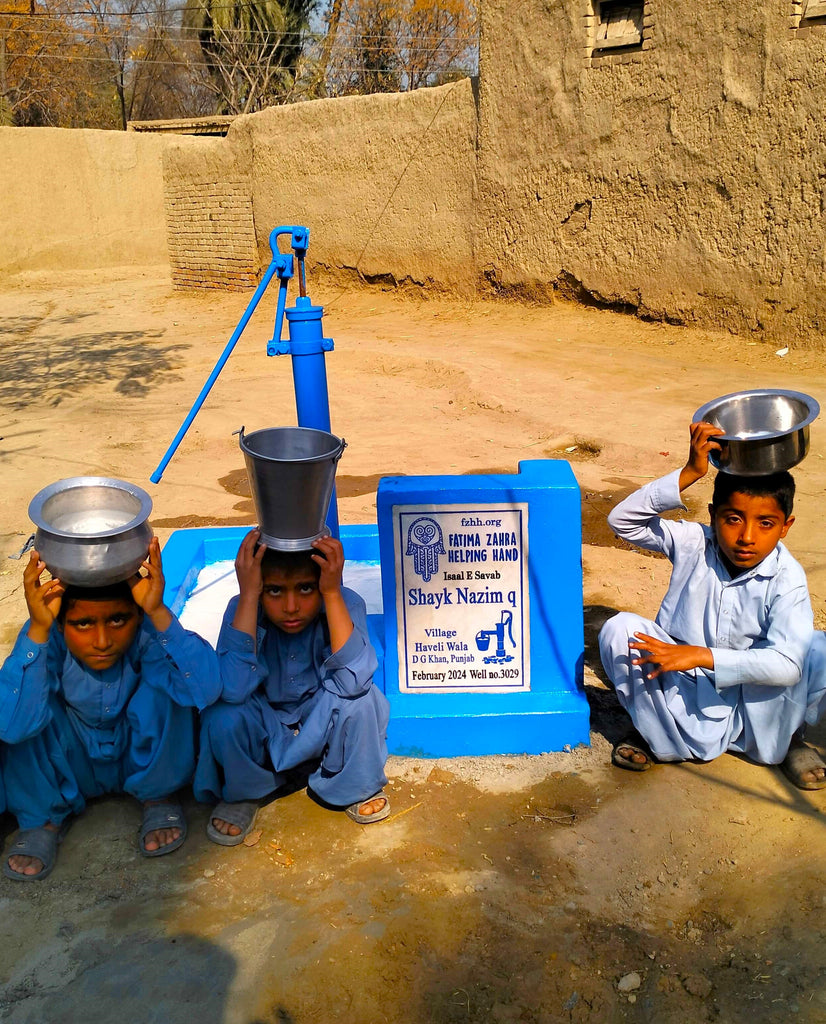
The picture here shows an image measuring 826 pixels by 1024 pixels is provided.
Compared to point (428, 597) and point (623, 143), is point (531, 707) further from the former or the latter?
point (623, 143)

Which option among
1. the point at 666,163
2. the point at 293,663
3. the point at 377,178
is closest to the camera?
the point at 293,663

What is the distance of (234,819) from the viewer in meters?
2.46

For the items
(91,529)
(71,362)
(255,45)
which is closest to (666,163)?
(71,362)

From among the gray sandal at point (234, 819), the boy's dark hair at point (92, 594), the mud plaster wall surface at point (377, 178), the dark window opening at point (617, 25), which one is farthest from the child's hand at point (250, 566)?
the mud plaster wall surface at point (377, 178)

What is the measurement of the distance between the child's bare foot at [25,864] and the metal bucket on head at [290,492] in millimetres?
963

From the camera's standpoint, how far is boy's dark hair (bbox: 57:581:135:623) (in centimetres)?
231

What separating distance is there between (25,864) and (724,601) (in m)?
1.93

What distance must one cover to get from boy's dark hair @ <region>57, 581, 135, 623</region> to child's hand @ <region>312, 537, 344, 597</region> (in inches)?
18.7

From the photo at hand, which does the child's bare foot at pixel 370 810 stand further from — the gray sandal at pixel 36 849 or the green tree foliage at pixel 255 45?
the green tree foliage at pixel 255 45

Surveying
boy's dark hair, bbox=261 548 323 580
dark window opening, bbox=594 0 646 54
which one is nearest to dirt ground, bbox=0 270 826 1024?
boy's dark hair, bbox=261 548 323 580

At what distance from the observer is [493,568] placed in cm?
275

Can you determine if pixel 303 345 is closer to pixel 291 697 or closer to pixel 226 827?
pixel 291 697

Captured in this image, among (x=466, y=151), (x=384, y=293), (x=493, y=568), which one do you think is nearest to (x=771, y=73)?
(x=466, y=151)

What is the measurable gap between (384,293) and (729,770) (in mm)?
9386
